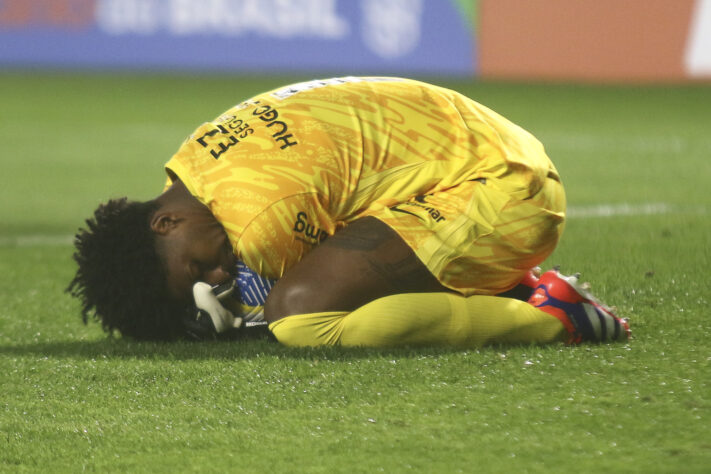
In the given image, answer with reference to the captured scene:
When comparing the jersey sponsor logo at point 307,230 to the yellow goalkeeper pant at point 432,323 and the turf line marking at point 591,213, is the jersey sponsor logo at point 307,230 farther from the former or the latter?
the turf line marking at point 591,213

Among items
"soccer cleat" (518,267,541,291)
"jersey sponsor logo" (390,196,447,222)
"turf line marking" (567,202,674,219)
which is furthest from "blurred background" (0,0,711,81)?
"jersey sponsor logo" (390,196,447,222)

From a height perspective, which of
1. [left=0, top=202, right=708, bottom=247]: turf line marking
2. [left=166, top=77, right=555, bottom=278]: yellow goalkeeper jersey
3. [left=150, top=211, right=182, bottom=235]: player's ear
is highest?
[left=166, top=77, right=555, bottom=278]: yellow goalkeeper jersey

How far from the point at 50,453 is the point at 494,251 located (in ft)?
4.19

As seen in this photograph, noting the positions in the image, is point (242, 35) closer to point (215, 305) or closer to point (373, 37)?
point (373, 37)

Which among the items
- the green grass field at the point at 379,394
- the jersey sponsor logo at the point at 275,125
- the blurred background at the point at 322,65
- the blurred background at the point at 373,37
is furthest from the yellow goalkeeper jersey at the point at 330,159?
the blurred background at the point at 373,37

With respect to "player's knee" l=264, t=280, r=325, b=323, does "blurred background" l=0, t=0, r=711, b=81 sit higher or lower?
lower

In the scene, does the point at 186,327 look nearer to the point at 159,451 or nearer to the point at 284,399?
the point at 284,399

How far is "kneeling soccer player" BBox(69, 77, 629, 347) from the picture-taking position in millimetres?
3045

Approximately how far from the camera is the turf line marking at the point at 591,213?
18.3 ft

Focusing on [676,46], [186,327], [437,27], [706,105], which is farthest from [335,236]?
[437,27]

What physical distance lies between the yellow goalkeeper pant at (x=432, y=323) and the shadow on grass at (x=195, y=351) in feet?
0.12

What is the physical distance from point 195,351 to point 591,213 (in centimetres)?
308

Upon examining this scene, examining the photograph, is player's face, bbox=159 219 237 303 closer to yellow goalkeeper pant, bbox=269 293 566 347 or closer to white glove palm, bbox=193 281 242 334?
white glove palm, bbox=193 281 242 334

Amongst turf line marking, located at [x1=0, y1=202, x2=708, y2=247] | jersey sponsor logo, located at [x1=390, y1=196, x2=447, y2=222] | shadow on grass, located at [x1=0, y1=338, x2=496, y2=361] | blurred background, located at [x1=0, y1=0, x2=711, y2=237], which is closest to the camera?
shadow on grass, located at [x1=0, y1=338, x2=496, y2=361]
